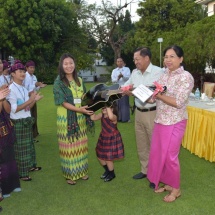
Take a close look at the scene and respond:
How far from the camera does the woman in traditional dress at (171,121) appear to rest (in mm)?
2953

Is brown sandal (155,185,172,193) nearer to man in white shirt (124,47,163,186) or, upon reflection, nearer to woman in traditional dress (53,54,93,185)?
man in white shirt (124,47,163,186)

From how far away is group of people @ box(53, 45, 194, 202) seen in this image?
3.06 m

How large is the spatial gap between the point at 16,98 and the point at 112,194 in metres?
1.68

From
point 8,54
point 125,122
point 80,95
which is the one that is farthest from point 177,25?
point 80,95

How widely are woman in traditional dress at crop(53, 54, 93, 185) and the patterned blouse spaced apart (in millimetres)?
842

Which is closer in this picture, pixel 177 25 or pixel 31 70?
pixel 31 70

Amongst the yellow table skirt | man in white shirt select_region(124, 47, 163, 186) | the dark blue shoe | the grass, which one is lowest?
the grass

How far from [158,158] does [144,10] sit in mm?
23541

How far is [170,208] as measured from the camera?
10.4ft

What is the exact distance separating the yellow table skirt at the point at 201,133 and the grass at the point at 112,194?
15 cm

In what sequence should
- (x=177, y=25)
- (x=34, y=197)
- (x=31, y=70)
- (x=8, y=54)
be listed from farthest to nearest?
(x=8, y=54)
(x=177, y=25)
(x=31, y=70)
(x=34, y=197)

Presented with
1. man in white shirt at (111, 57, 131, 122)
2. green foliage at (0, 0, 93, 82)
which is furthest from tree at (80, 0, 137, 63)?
man in white shirt at (111, 57, 131, 122)

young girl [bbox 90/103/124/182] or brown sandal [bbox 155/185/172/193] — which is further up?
young girl [bbox 90/103/124/182]

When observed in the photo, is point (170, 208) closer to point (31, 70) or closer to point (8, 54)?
point (31, 70)
